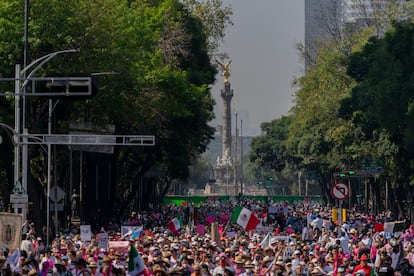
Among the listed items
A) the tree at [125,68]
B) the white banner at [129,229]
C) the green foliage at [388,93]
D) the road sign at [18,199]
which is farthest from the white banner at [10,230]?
the green foliage at [388,93]

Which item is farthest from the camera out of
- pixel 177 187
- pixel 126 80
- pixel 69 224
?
pixel 177 187

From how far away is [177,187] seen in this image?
198500mm

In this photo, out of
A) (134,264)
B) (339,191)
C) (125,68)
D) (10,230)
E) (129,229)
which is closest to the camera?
(134,264)

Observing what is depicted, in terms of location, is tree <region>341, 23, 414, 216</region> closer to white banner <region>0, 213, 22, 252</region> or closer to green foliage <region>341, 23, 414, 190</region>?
green foliage <region>341, 23, 414, 190</region>

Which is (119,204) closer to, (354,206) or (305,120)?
(305,120)

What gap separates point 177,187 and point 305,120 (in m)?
98.3

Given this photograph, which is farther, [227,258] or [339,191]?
[339,191]

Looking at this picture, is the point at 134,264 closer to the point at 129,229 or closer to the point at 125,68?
the point at 129,229

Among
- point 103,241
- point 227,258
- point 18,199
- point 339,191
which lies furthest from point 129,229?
point 227,258

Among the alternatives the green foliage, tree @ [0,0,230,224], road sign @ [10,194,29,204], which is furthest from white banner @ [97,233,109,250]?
the green foliage

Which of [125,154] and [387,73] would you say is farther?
[125,154]

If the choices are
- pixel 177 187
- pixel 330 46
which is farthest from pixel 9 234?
pixel 177 187

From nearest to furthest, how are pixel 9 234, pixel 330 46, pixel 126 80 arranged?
pixel 9 234 → pixel 126 80 → pixel 330 46

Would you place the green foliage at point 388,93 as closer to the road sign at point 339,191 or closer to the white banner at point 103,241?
the road sign at point 339,191
